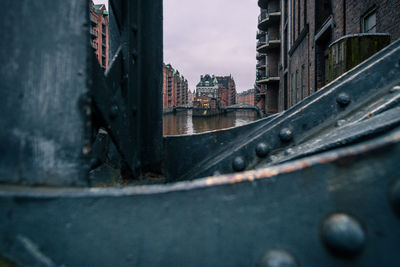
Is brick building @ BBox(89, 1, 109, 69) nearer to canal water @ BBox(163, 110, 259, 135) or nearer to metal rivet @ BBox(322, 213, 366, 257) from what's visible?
canal water @ BBox(163, 110, 259, 135)

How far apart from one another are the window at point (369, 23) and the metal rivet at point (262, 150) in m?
5.85

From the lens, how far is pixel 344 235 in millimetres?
630

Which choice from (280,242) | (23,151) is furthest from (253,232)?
(23,151)

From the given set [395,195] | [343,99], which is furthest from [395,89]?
[395,195]

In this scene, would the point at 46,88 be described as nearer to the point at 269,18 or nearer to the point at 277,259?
the point at 277,259

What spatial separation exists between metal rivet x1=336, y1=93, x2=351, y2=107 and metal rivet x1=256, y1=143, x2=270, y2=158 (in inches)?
27.9

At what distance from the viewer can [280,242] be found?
2.19 ft

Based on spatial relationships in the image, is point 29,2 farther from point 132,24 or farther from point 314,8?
point 314,8

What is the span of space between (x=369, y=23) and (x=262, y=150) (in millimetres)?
6389

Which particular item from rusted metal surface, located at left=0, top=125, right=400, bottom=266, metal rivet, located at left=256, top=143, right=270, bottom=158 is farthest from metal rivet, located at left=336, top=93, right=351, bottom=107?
rusted metal surface, located at left=0, top=125, right=400, bottom=266

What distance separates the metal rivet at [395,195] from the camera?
605 mm

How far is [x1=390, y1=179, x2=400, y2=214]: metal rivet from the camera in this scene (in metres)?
0.60

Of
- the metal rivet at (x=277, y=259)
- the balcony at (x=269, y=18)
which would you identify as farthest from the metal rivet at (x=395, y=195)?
the balcony at (x=269, y=18)

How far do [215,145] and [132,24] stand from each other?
4.42 feet
